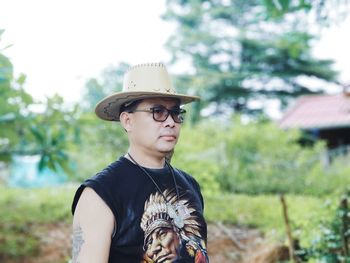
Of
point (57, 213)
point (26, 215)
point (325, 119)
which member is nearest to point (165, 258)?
point (57, 213)

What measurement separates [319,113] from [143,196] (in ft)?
54.3

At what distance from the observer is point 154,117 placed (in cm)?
209

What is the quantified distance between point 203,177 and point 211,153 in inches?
240

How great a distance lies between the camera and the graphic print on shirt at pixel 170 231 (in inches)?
77.8

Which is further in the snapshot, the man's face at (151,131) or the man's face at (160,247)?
the man's face at (151,131)

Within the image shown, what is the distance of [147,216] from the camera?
6.51 feet

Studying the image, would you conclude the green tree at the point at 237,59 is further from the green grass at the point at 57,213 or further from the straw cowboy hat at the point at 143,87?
the straw cowboy hat at the point at 143,87

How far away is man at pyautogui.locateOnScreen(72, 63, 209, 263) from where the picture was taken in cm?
192

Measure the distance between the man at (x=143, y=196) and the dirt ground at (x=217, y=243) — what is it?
3155 millimetres

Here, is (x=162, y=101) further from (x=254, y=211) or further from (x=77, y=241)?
(x=254, y=211)

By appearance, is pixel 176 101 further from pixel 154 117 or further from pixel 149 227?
pixel 149 227

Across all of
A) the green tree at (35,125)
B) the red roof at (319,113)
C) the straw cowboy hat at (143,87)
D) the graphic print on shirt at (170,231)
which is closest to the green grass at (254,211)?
the green tree at (35,125)

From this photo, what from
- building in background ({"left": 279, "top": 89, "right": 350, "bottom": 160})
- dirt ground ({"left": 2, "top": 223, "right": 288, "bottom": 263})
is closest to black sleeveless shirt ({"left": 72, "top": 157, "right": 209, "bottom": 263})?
dirt ground ({"left": 2, "top": 223, "right": 288, "bottom": 263})

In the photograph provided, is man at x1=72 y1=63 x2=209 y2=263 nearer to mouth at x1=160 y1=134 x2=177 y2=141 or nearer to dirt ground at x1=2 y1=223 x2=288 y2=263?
mouth at x1=160 y1=134 x2=177 y2=141
